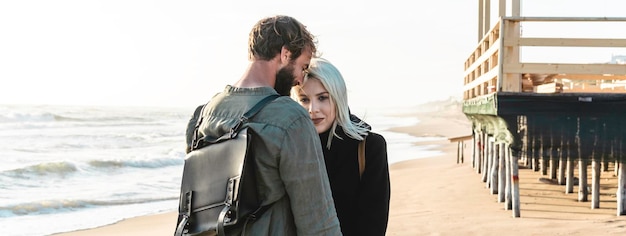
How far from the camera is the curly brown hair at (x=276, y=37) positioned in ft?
7.71

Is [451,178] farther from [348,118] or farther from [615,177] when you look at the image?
[348,118]

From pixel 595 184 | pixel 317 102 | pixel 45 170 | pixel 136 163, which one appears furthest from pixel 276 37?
pixel 136 163

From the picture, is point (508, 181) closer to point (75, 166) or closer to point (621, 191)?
point (621, 191)

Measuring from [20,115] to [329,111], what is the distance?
48.1m

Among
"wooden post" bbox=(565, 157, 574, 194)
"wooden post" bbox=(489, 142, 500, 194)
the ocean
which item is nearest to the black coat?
the ocean

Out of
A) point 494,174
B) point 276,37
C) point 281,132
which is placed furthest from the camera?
point 494,174

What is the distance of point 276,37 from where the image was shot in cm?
235

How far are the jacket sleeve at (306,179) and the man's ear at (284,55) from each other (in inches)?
8.3

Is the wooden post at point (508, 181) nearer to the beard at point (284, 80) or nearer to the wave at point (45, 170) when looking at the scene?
the beard at point (284, 80)

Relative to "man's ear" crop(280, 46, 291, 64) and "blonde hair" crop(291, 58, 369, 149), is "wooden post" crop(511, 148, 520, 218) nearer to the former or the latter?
"blonde hair" crop(291, 58, 369, 149)

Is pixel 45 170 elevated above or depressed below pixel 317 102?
below

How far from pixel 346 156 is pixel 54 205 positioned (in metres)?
9.69

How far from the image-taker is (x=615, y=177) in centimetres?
1278

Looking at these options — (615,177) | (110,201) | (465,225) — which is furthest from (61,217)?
(615,177)
